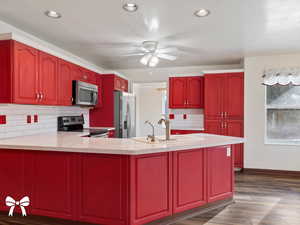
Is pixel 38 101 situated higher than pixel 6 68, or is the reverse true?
pixel 6 68

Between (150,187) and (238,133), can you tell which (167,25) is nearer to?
(150,187)

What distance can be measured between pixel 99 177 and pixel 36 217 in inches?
34.9

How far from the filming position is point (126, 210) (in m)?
2.13

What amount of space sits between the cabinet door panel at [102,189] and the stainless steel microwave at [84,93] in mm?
1914

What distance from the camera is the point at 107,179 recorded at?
2.19 meters

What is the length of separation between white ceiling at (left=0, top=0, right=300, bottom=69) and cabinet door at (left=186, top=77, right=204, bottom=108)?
89 cm

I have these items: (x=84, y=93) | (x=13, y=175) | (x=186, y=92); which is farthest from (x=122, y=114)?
(x=13, y=175)

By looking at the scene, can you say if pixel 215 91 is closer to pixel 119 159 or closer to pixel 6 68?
pixel 119 159

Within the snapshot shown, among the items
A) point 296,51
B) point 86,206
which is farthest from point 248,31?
point 86,206

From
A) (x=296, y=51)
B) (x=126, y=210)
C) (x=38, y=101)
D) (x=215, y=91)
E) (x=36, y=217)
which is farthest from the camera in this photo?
(x=215, y=91)

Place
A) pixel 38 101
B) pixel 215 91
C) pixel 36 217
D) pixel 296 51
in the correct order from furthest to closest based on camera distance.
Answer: pixel 215 91
pixel 296 51
pixel 38 101
pixel 36 217

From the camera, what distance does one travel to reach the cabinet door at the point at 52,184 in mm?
2295

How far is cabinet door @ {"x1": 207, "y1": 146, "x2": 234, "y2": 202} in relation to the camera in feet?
8.85

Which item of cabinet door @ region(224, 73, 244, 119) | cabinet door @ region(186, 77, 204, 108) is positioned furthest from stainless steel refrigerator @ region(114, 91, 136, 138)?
cabinet door @ region(224, 73, 244, 119)
